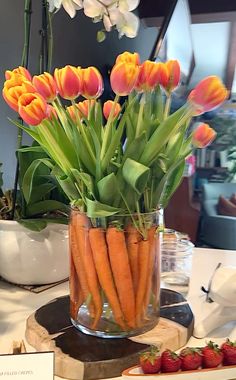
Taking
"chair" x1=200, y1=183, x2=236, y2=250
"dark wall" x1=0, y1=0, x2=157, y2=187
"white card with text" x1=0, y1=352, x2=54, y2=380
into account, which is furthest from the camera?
"chair" x1=200, y1=183, x2=236, y2=250

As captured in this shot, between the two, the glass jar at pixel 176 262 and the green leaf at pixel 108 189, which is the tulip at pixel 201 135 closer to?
the green leaf at pixel 108 189

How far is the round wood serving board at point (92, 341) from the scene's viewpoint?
2.05 ft

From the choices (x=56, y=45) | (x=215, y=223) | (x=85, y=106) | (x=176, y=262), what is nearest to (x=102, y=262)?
(x=85, y=106)

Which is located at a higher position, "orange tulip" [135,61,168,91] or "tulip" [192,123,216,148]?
"orange tulip" [135,61,168,91]

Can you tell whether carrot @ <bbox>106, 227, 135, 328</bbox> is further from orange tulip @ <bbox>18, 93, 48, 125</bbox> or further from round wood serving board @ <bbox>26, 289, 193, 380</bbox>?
orange tulip @ <bbox>18, 93, 48, 125</bbox>

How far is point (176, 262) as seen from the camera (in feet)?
3.25

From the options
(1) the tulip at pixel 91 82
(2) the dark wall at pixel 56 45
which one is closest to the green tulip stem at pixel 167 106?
(1) the tulip at pixel 91 82

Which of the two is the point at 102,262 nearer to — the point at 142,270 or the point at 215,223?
the point at 142,270

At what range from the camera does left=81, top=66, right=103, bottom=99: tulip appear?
2.11 feet

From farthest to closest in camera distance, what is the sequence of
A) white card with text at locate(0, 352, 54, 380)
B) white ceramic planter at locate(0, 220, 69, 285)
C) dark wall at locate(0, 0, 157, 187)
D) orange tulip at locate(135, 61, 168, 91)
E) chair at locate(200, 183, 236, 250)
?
chair at locate(200, 183, 236, 250), dark wall at locate(0, 0, 157, 187), white ceramic planter at locate(0, 220, 69, 285), orange tulip at locate(135, 61, 168, 91), white card with text at locate(0, 352, 54, 380)

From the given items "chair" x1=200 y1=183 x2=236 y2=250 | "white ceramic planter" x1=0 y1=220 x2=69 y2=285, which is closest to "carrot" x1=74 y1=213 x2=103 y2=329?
"white ceramic planter" x1=0 y1=220 x2=69 y2=285

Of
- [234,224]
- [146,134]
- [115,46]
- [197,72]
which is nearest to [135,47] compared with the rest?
[115,46]

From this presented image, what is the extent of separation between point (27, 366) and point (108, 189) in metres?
0.25

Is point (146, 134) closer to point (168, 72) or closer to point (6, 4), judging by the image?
point (168, 72)
